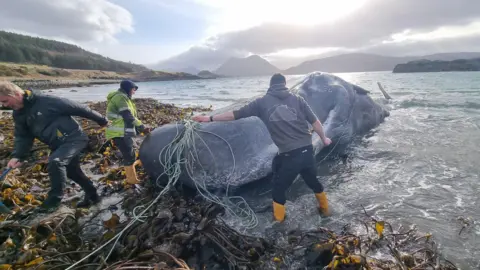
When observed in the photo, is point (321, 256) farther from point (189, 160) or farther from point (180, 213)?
point (189, 160)

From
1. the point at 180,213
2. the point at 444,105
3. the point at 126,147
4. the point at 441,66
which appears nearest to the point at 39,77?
the point at 126,147

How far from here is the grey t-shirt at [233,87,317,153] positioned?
3.80 metres

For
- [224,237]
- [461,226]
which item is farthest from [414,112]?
[224,237]

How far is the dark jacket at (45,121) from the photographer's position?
3818 millimetres

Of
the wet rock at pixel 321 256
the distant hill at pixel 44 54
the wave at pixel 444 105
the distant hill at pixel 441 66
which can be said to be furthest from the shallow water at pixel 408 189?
the distant hill at pixel 44 54

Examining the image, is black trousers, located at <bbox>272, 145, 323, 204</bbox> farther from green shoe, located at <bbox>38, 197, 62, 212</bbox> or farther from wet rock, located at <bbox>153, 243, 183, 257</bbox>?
green shoe, located at <bbox>38, 197, 62, 212</bbox>

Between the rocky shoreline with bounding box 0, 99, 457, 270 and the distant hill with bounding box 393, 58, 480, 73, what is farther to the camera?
the distant hill with bounding box 393, 58, 480, 73

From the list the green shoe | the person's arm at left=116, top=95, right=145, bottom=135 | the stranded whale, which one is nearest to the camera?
the green shoe

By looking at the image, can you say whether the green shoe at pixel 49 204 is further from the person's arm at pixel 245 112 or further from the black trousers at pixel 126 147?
the person's arm at pixel 245 112

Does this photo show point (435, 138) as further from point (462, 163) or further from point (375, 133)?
point (462, 163)

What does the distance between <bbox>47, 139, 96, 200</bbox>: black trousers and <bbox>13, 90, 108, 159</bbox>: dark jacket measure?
109mm

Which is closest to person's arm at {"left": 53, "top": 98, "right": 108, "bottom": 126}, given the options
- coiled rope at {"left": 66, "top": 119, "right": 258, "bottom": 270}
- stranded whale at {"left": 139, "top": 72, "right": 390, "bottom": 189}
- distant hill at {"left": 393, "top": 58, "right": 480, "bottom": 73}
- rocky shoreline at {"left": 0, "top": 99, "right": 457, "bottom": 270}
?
stranded whale at {"left": 139, "top": 72, "right": 390, "bottom": 189}

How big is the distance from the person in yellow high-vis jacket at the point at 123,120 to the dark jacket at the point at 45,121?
1.74 ft

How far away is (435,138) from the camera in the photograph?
8.00m
